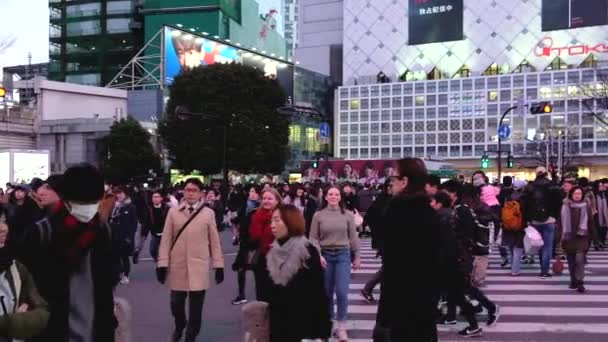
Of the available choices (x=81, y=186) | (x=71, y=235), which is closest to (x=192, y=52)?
(x=81, y=186)

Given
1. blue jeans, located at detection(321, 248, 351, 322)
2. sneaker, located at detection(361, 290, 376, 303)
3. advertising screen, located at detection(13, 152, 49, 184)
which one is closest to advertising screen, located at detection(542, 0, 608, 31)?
advertising screen, located at detection(13, 152, 49, 184)

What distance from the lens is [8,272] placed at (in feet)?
9.53

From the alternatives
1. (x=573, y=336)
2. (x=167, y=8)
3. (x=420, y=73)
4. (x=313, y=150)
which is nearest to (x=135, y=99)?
(x=167, y=8)

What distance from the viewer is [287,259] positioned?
4.66m

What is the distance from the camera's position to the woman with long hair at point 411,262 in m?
4.38

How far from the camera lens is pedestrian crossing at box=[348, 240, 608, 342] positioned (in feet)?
24.7

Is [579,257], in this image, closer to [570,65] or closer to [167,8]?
[167,8]

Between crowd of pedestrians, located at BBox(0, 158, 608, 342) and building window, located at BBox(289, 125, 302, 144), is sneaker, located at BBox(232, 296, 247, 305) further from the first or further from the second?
building window, located at BBox(289, 125, 302, 144)

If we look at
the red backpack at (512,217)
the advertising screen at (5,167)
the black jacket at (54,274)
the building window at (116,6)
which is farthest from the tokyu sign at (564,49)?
the black jacket at (54,274)

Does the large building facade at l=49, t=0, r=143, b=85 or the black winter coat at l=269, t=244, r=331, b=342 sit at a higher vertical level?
the large building facade at l=49, t=0, r=143, b=85

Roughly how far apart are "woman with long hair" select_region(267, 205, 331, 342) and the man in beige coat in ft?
6.27

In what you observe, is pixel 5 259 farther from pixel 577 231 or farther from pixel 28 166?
pixel 28 166

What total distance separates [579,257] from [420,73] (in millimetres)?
85659

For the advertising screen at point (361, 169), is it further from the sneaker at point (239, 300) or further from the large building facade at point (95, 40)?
the large building facade at point (95, 40)
